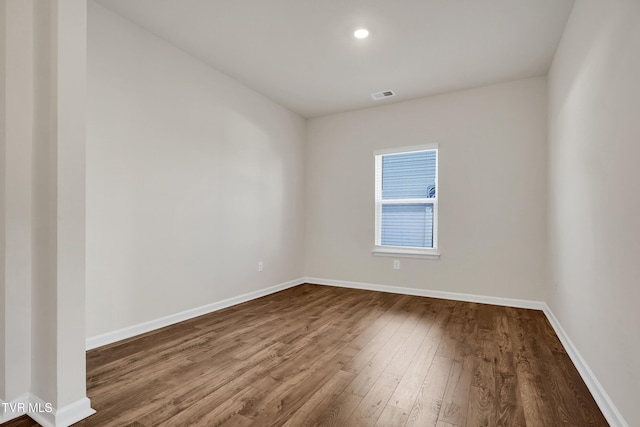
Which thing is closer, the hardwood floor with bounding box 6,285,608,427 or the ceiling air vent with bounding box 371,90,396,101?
the hardwood floor with bounding box 6,285,608,427

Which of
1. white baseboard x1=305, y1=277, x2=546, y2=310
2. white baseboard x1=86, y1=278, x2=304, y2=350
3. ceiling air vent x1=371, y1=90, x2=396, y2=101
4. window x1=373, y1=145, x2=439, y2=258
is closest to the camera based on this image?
white baseboard x1=86, y1=278, x2=304, y2=350

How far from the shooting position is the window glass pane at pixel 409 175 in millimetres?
4348

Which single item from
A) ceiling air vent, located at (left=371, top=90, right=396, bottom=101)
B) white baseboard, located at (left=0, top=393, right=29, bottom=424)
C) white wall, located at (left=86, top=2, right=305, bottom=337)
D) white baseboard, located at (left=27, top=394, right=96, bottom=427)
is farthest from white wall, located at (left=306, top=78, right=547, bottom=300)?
white baseboard, located at (left=0, top=393, right=29, bottom=424)

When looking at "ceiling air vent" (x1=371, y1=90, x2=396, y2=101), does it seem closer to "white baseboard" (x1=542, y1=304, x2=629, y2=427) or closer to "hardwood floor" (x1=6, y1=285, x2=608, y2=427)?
"hardwood floor" (x1=6, y1=285, x2=608, y2=427)

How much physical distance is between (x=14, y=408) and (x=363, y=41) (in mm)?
3542

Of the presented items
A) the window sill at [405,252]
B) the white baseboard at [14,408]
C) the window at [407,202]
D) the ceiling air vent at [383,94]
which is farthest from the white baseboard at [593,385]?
the ceiling air vent at [383,94]

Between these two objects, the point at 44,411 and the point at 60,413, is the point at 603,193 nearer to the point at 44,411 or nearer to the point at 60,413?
the point at 60,413

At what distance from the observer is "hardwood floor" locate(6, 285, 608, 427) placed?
64.9 inches

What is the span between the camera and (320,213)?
16.8 feet

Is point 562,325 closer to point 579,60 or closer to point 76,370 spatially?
point 579,60

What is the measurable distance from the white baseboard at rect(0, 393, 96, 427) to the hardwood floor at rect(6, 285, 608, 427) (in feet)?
0.17

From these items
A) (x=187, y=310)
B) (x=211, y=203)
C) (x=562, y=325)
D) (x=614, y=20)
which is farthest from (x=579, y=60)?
(x=187, y=310)

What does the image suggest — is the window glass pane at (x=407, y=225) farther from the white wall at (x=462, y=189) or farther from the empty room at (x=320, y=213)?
the white wall at (x=462, y=189)

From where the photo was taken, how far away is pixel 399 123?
449 centimetres
